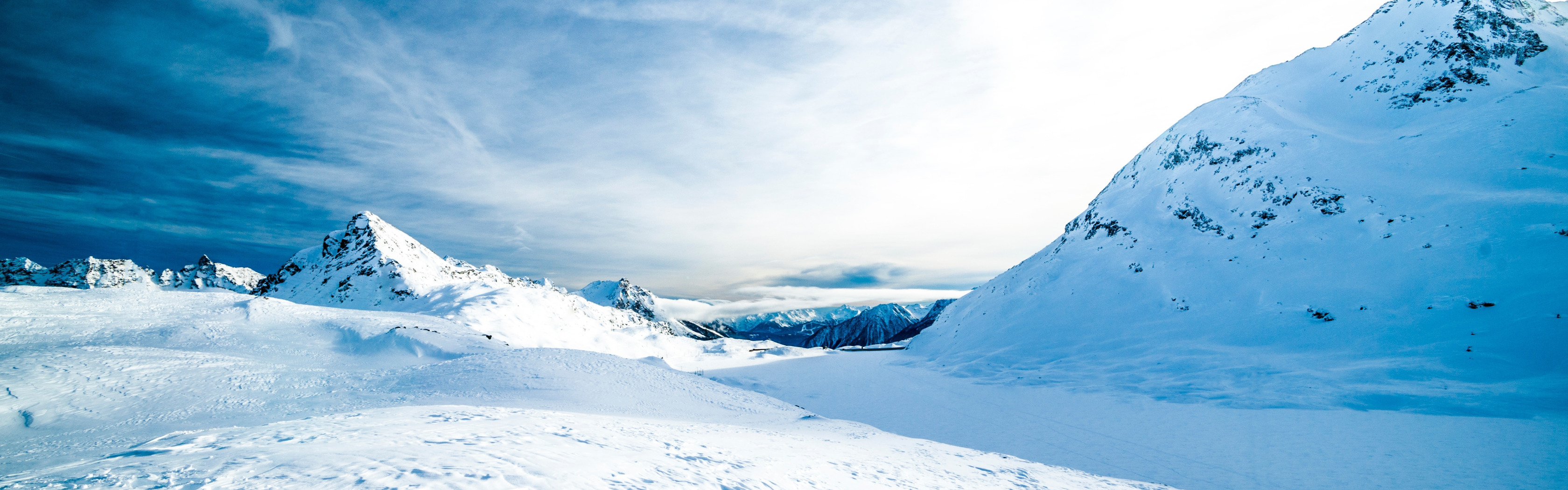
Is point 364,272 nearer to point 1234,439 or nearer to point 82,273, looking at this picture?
point 1234,439

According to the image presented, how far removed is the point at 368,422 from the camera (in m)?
7.15

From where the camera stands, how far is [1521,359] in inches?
627

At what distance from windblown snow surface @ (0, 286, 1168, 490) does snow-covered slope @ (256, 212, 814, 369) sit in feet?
60.3

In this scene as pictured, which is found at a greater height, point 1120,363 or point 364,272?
point 364,272

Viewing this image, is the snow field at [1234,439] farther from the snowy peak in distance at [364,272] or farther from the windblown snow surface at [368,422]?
→ the snowy peak in distance at [364,272]

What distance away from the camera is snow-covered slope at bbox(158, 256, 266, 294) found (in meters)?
164

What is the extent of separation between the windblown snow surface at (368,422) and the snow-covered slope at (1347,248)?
1607 centimetres

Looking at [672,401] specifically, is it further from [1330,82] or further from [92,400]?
[1330,82]

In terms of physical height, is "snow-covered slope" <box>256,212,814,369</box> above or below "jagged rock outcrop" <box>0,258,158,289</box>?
below

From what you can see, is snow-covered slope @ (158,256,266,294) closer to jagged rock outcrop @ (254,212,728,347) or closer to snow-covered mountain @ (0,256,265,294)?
snow-covered mountain @ (0,256,265,294)

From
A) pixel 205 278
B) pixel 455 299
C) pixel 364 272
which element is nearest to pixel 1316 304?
pixel 455 299

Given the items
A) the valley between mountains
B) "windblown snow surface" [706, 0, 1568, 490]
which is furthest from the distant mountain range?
"windblown snow surface" [706, 0, 1568, 490]

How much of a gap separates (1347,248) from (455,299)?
209 ft

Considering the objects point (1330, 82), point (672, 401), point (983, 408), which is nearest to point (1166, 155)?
point (1330, 82)
